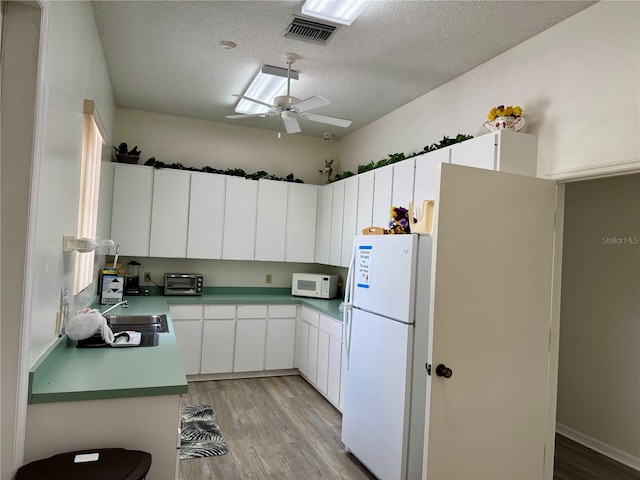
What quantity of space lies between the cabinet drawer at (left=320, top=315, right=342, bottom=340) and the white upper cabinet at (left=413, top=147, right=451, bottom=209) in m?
1.36

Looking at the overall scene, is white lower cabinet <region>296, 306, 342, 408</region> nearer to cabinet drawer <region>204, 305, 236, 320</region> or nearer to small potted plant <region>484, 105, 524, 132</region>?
cabinet drawer <region>204, 305, 236, 320</region>

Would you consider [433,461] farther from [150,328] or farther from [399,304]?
[150,328]

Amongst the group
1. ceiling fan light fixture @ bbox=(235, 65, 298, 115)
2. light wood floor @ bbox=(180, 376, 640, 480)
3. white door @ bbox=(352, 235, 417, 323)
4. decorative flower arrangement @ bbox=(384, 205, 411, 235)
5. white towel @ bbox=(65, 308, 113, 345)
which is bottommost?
light wood floor @ bbox=(180, 376, 640, 480)

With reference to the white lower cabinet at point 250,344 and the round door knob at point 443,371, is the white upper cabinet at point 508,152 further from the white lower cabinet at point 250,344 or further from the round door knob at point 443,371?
the white lower cabinet at point 250,344

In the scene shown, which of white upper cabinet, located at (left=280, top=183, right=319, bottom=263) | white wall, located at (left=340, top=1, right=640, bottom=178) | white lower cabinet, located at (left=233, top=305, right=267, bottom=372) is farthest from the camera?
white upper cabinet, located at (left=280, top=183, right=319, bottom=263)

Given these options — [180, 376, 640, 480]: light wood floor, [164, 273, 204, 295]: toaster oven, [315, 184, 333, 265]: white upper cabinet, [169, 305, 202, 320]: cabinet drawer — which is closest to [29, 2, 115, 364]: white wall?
[180, 376, 640, 480]: light wood floor

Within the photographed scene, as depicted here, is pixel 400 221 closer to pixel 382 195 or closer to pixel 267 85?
pixel 382 195

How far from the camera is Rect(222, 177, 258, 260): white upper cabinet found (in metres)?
4.86

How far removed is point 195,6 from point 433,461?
2.94 m

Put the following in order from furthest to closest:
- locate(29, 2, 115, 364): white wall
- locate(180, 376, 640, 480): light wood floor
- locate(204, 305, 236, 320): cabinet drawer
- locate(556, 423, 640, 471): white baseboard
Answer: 1. locate(204, 305, 236, 320): cabinet drawer
2. locate(556, 423, 640, 471): white baseboard
3. locate(180, 376, 640, 480): light wood floor
4. locate(29, 2, 115, 364): white wall

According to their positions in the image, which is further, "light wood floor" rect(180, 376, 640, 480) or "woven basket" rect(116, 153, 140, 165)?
"woven basket" rect(116, 153, 140, 165)

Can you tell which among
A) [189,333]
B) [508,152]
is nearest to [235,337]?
[189,333]

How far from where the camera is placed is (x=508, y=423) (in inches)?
96.3

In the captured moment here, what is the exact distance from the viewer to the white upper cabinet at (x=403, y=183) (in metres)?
3.41
